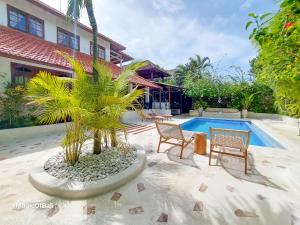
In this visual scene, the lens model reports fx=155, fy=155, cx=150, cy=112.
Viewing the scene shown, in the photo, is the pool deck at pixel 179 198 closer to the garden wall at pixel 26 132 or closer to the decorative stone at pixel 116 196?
the decorative stone at pixel 116 196

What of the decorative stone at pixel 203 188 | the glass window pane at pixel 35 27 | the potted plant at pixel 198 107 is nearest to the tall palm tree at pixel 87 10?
the decorative stone at pixel 203 188

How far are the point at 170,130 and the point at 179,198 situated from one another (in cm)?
249

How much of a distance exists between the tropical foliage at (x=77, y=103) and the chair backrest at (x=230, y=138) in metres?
2.66

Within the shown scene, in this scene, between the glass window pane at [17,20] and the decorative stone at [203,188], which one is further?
the glass window pane at [17,20]

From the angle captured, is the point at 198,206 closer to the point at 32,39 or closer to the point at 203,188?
the point at 203,188

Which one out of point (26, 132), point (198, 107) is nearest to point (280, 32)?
point (26, 132)

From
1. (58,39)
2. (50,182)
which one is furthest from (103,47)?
(50,182)

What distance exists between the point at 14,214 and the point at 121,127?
2.33m

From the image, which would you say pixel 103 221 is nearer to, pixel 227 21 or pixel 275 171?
pixel 275 171

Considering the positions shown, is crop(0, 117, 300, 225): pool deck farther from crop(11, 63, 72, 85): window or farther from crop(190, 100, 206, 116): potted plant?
crop(190, 100, 206, 116): potted plant

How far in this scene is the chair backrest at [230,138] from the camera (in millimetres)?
4059

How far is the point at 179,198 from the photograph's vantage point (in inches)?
116

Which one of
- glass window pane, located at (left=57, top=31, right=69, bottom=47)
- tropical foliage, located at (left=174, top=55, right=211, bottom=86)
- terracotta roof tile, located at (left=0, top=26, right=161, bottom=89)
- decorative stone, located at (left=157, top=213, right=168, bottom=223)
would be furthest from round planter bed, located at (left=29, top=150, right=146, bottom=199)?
tropical foliage, located at (left=174, top=55, right=211, bottom=86)

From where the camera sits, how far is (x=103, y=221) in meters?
2.38
